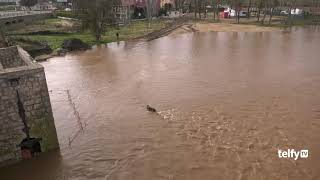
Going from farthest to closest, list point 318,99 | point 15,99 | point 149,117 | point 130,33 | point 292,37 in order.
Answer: point 130,33 → point 292,37 → point 318,99 → point 149,117 → point 15,99

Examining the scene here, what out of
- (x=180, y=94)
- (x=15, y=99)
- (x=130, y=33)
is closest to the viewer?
(x=15, y=99)

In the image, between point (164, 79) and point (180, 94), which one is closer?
point (180, 94)

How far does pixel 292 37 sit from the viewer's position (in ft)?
167

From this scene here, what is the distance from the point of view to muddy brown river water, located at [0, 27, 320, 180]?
14414 millimetres

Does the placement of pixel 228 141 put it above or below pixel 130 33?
below

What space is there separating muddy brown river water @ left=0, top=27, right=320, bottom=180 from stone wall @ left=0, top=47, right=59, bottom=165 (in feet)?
2.92

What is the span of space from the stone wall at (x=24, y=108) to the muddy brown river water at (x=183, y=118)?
2.92ft

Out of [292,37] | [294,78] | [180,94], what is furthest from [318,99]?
[292,37]

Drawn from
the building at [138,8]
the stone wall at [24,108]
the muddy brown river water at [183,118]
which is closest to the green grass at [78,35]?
the muddy brown river water at [183,118]

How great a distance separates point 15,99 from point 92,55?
25.4 meters

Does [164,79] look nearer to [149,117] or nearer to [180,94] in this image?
[180,94]

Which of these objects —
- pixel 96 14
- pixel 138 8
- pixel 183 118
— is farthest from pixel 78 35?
pixel 183 118

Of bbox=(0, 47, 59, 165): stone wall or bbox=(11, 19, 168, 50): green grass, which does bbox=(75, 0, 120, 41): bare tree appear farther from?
bbox=(0, 47, 59, 165): stone wall

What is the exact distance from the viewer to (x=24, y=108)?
14070 mm
